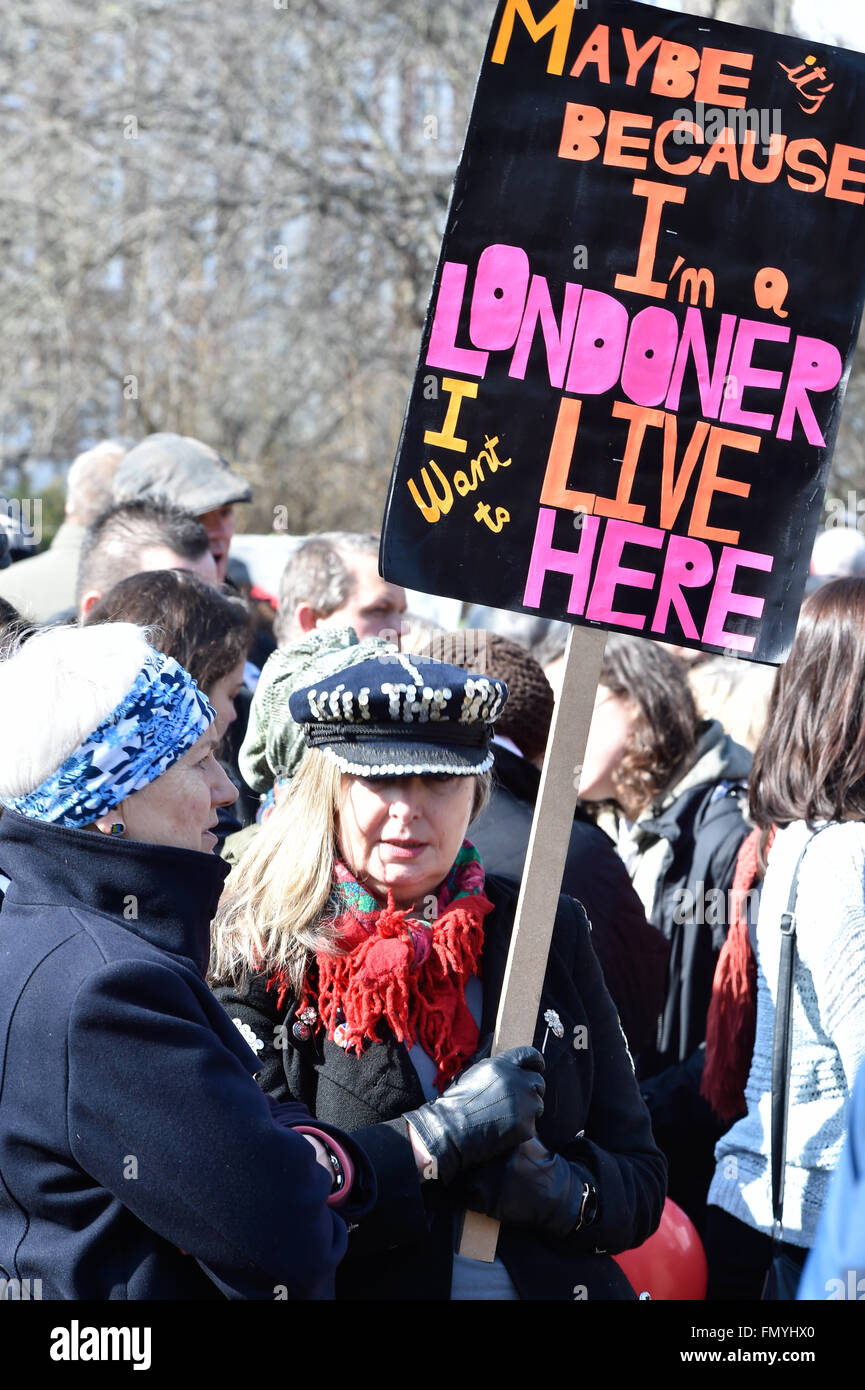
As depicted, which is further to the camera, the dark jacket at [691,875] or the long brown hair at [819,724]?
the dark jacket at [691,875]

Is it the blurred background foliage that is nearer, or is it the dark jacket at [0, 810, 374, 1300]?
the dark jacket at [0, 810, 374, 1300]

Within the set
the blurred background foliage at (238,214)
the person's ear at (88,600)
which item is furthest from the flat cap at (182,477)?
the blurred background foliage at (238,214)

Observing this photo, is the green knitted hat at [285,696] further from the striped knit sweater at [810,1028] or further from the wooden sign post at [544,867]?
the striped knit sweater at [810,1028]

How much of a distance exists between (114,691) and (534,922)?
71 cm

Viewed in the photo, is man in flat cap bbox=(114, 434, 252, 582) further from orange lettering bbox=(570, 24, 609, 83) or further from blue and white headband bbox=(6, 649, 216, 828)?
blue and white headband bbox=(6, 649, 216, 828)

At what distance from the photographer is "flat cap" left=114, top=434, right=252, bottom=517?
5.09m

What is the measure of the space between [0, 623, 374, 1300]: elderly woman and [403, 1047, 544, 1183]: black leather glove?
0.15m

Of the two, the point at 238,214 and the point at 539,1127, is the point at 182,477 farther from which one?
the point at 238,214

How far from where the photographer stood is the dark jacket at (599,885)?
312 cm

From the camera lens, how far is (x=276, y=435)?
42.4 ft

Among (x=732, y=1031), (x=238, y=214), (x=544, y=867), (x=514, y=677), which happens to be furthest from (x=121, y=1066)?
(x=238, y=214)

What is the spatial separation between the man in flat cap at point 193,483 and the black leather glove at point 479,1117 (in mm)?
3143

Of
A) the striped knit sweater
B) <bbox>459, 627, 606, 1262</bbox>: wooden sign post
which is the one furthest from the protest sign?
the striped knit sweater
